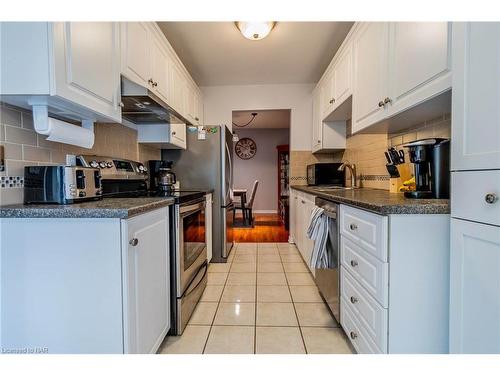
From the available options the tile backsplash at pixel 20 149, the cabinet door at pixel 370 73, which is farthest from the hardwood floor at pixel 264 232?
the tile backsplash at pixel 20 149

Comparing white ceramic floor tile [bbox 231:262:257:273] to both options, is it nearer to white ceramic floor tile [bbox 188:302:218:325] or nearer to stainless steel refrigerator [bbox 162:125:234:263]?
stainless steel refrigerator [bbox 162:125:234:263]

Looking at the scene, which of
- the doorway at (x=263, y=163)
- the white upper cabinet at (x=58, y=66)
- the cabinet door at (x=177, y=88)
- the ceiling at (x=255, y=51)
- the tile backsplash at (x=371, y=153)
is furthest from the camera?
the doorway at (x=263, y=163)

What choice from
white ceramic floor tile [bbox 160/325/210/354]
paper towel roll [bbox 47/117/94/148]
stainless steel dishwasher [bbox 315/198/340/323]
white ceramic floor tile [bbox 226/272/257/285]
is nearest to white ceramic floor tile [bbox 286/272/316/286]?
white ceramic floor tile [bbox 226/272/257/285]

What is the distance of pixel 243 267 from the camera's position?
9.41ft

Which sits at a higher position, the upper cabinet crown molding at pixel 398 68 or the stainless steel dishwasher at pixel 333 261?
the upper cabinet crown molding at pixel 398 68

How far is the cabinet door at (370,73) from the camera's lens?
1.63m

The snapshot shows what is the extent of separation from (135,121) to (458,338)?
2592 mm

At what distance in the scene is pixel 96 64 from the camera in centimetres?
133

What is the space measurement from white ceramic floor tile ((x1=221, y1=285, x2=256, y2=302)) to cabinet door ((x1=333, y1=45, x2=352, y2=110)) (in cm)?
193

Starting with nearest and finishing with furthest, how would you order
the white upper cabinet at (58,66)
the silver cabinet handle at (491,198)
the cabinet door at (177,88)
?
the silver cabinet handle at (491,198) → the white upper cabinet at (58,66) → the cabinet door at (177,88)

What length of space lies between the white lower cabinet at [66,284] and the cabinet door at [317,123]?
289 centimetres

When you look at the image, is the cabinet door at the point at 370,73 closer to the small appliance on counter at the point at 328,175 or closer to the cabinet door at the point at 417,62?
the cabinet door at the point at 417,62

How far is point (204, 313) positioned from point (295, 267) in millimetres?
1287

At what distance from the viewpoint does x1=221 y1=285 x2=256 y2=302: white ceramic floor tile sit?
2090mm
